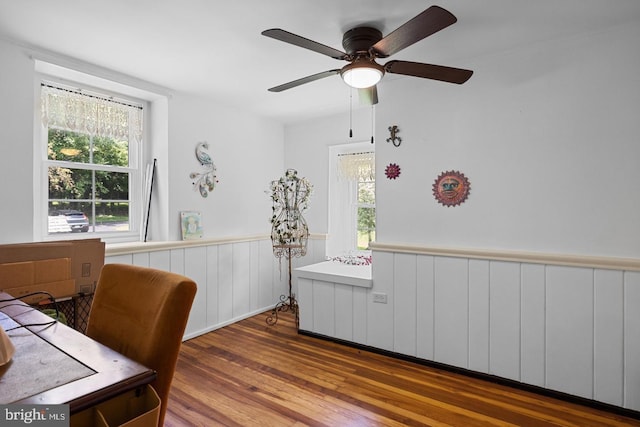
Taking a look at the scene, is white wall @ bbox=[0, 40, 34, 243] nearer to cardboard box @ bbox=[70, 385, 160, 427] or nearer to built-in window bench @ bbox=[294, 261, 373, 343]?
cardboard box @ bbox=[70, 385, 160, 427]

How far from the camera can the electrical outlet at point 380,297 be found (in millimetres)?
2896

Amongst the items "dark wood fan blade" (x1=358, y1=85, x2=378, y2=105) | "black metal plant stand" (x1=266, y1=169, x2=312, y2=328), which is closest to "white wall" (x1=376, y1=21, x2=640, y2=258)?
"dark wood fan blade" (x1=358, y1=85, x2=378, y2=105)

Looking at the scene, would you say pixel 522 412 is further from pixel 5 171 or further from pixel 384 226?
pixel 5 171

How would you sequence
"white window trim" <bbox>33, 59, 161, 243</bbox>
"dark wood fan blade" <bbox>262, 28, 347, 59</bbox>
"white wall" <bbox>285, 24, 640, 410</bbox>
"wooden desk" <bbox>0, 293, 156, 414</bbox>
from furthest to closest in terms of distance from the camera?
"white window trim" <bbox>33, 59, 161, 243</bbox> → "white wall" <bbox>285, 24, 640, 410</bbox> → "dark wood fan blade" <bbox>262, 28, 347, 59</bbox> → "wooden desk" <bbox>0, 293, 156, 414</bbox>

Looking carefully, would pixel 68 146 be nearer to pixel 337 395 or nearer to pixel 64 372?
pixel 64 372

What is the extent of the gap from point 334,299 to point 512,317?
1.44 metres

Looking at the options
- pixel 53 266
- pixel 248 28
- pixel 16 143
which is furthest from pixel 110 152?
pixel 248 28

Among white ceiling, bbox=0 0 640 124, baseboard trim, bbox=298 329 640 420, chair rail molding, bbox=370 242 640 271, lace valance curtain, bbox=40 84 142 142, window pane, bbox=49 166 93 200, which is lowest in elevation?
baseboard trim, bbox=298 329 640 420

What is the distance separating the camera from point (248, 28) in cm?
206

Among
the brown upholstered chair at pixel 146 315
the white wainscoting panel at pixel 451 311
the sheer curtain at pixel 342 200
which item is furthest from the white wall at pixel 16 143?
the white wainscoting panel at pixel 451 311

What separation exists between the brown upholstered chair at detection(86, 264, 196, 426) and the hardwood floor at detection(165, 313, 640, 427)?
3.30ft

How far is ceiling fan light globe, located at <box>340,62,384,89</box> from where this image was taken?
1930mm

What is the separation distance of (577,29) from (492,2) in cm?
74

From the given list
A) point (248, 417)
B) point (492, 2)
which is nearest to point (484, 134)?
point (492, 2)
